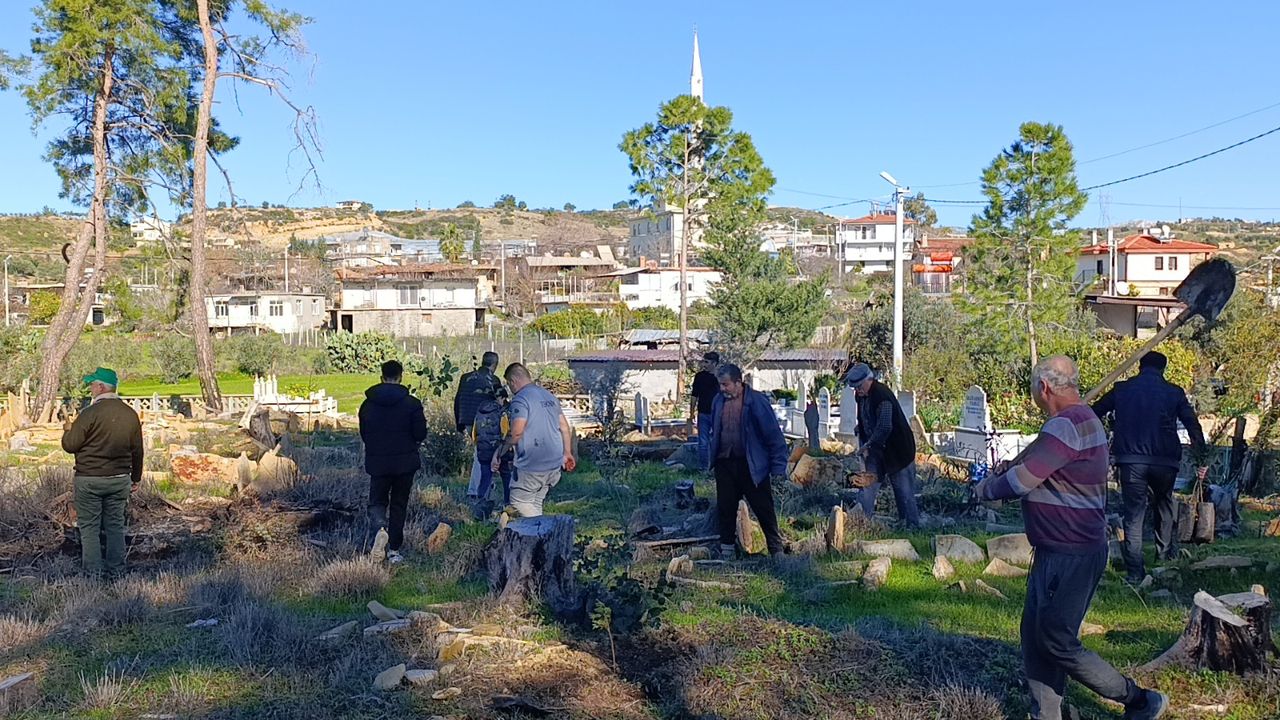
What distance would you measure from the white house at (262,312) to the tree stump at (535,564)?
60697mm

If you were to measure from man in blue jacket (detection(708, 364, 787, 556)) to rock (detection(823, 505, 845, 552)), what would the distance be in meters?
0.43

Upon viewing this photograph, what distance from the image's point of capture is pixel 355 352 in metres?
49.2

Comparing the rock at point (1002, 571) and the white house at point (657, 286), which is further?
the white house at point (657, 286)

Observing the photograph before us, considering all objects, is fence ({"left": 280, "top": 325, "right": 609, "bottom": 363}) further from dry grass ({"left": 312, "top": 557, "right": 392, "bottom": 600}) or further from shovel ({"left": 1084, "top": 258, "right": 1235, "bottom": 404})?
shovel ({"left": 1084, "top": 258, "right": 1235, "bottom": 404})

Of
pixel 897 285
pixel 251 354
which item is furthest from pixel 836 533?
pixel 251 354

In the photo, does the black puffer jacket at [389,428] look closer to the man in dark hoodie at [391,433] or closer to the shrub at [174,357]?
the man in dark hoodie at [391,433]

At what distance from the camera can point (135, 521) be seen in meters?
9.79

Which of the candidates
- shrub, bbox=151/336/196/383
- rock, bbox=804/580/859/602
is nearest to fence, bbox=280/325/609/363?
shrub, bbox=151/336/196/383

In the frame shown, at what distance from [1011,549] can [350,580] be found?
4.91 metres

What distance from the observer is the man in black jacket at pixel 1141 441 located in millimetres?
7344

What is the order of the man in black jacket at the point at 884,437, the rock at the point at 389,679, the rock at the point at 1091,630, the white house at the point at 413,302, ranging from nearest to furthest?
the rock at the point at 389,679 < the rock at the point at 1091,630 < the man in black jacket at the point at 884,437 < the white house at the point at 413,302

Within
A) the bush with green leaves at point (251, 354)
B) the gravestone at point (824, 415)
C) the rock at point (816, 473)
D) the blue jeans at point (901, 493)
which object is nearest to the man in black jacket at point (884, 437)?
the blue jeans at point (901, 493)

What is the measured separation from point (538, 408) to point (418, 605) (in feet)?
5.57

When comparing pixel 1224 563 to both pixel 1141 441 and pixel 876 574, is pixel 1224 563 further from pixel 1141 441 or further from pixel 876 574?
pixel 876 574
